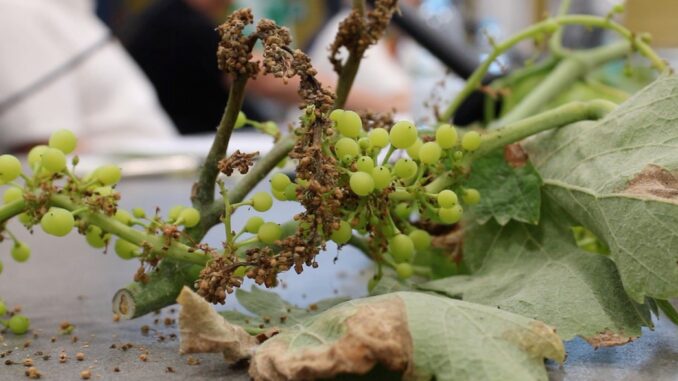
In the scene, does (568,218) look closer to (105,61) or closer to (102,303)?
(102,303)

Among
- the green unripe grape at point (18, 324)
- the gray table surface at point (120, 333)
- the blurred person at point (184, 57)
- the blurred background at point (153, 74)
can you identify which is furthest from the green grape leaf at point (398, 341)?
the blurred person at point (184, 57)

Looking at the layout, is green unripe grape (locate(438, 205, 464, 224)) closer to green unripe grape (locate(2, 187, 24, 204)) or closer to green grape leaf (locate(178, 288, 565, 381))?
green grape leaf (locate(178, 288, 565, 381))

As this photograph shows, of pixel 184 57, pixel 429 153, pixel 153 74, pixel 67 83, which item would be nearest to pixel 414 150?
pixel 429 153

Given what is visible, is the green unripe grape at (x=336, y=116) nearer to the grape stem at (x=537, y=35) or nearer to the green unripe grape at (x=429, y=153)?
the green unripe grape at (x=429, y=153)

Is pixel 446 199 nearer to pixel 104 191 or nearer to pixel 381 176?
pixel 381 176

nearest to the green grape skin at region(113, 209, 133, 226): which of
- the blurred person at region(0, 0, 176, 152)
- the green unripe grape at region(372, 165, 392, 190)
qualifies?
the green unripe grape at region(372, 165, 392, 190)
